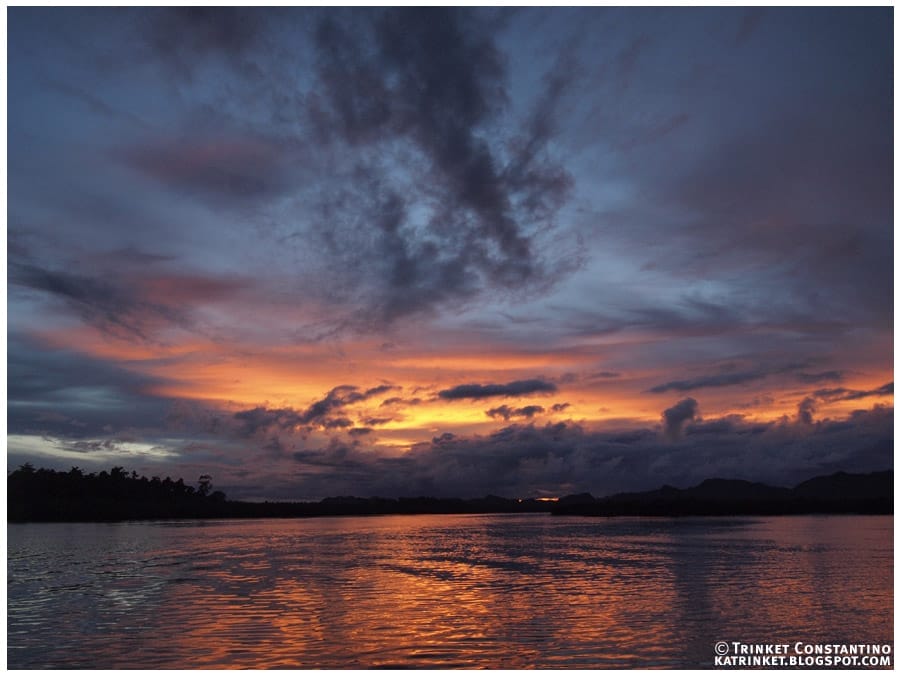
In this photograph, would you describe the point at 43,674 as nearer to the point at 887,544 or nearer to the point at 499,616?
the point at 499,616

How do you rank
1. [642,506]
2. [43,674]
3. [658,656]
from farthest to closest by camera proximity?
[642,506] < [658,656] < [43,674]

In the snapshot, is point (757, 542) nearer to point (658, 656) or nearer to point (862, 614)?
point (862, 614)

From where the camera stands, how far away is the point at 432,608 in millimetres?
33000

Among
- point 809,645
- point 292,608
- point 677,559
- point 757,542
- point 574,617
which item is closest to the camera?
point 809,645

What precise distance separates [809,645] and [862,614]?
7323 millimetres

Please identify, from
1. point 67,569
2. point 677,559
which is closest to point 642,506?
point 677,559

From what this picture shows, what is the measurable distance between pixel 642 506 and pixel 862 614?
514ft

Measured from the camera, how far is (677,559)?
56.6 meters

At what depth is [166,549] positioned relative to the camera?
68625 mm

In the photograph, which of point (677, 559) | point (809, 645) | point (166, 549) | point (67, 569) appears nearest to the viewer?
point (809, 645)

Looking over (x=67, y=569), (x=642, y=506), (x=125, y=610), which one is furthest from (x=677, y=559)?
(x=642, y=506)

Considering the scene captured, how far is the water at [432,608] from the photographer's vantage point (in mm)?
24281

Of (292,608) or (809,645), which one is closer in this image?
A: (809,645)

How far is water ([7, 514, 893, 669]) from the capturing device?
24.3m
